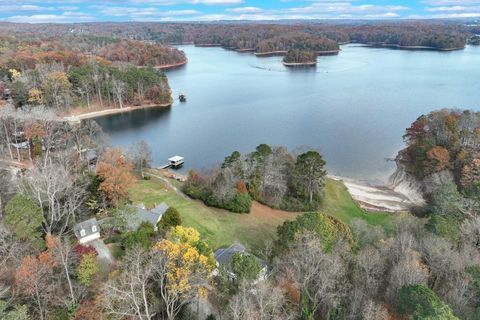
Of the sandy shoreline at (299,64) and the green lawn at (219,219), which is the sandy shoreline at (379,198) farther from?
the sandy shoreline at (299,64)

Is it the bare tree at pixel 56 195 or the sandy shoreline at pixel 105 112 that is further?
the sandy shoreline at pixel 105 112

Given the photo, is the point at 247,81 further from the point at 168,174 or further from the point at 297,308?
the point at 297,308

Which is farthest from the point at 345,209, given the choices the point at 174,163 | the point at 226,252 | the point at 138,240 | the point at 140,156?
the point at 174,163

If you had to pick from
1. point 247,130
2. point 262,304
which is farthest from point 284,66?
point 262,304

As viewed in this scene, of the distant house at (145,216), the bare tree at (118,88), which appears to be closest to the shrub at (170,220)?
the distant house at (145,216)

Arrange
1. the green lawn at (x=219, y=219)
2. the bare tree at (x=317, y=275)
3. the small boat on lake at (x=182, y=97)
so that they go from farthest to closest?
the small boat on lake at (x=182, y=97) → the green lawn at (x=219, y=219) → the bare tree at (x=317, y=275)

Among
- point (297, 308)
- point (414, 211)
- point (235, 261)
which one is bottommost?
point (414, 211)

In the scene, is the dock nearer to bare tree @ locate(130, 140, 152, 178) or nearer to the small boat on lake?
bare tree @ locate(130, 140, 152, 178)
